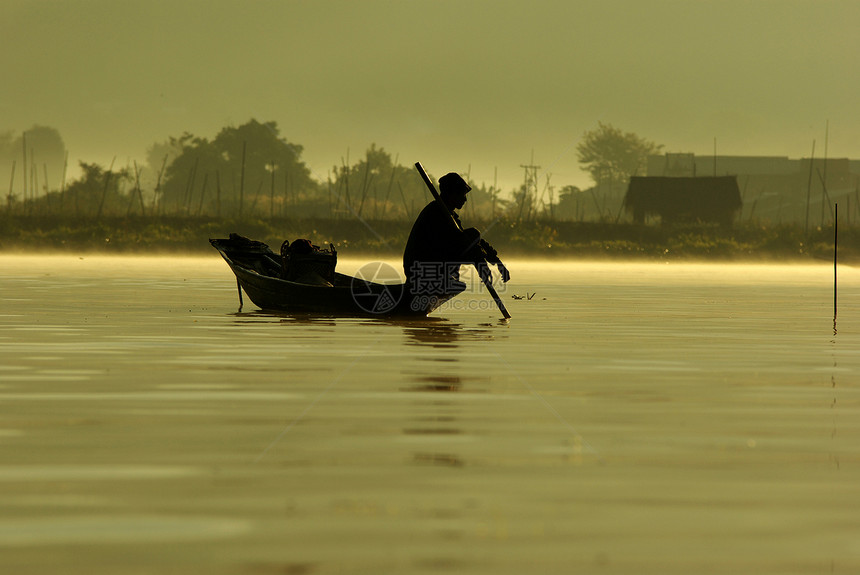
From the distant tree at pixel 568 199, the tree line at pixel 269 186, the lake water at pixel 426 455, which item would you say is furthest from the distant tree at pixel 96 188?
the lake water at pixel 426 455

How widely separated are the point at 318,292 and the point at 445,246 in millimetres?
1946

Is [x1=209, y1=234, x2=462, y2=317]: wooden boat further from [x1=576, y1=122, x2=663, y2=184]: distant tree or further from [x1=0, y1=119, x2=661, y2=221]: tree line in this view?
[x1=576, y1=122, x2=663, y2=184]: distant tree

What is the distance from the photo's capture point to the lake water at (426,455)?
360 cm

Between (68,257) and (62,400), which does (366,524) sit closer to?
(62,400)

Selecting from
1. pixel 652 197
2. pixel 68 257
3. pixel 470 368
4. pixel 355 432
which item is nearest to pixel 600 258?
pixel 652 197

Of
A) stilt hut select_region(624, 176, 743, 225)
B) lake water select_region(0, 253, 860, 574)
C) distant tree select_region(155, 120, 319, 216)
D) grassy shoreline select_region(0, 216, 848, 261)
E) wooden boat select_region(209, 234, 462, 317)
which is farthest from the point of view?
distant tree select_region(155, 120, 319, 216)

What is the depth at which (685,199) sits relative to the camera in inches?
2172

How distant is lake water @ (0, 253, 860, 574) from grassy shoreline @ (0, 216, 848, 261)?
1423 inches

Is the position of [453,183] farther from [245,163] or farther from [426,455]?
[245,163]

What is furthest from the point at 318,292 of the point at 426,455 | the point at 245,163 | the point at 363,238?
the point at 245,163

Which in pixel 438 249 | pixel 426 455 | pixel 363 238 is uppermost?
pixel 438 249

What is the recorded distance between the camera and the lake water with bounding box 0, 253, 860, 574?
11.8 feet

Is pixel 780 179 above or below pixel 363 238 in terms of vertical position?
above

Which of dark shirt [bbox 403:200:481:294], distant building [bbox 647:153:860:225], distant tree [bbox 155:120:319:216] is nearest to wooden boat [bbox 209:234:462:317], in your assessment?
dark shirt [bbox 403:200:481:294]
